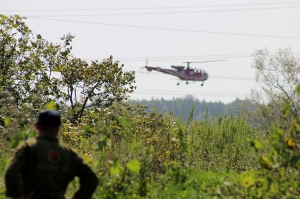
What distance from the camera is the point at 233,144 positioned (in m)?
17.2

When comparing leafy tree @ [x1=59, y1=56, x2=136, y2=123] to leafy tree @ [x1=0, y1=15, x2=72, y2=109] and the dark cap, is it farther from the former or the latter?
the dark cap

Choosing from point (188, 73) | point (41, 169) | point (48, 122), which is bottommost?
point (41, 169)

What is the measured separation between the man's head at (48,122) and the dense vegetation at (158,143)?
156cm

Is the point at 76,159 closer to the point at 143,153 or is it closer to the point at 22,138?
the point at 22,138

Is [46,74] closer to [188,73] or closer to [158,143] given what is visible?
[158,143]

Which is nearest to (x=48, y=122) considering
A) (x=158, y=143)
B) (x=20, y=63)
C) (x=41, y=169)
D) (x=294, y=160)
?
(x=41, y=169)

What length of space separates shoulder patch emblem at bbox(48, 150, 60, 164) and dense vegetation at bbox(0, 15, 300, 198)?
159cm

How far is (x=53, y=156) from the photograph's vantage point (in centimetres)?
578

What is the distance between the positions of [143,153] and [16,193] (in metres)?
3.58

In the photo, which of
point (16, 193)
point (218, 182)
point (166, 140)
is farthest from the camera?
point (166, 140)

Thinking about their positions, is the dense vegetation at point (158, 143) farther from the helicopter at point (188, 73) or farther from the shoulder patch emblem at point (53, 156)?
the helicopter at point (188, 73)

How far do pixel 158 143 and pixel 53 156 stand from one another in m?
6.32

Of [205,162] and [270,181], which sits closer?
[270,181]

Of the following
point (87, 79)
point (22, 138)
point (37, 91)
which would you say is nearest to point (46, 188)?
point (22, 138)
